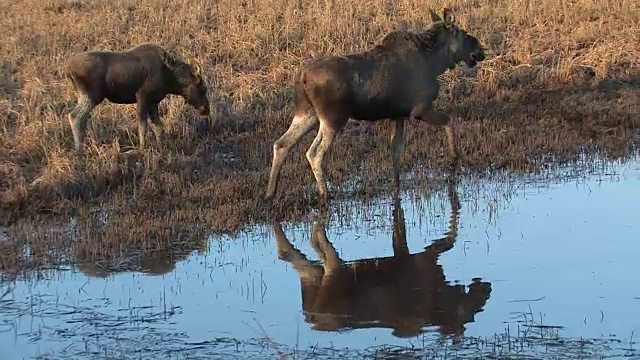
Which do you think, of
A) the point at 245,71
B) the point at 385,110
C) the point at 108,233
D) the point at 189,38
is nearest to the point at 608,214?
the point at 385,110

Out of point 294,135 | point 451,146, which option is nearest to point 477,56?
point 451,146

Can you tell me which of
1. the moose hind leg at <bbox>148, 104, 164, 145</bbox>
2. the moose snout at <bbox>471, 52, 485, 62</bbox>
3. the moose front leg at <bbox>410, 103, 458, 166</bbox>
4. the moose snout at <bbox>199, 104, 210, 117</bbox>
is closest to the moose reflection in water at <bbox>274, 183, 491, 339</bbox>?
the moose front leg at <bbox>410, 103, 458, 166</bbox>

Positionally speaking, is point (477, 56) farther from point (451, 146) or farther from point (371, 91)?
point (371, 91)

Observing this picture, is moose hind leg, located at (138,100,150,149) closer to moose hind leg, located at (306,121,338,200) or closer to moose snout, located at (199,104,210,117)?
moose snout, located at (199,104,210,117)

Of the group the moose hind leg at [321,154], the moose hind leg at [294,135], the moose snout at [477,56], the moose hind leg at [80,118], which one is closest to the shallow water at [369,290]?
the moose hind leg at [321,154]

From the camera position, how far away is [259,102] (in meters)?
16.3

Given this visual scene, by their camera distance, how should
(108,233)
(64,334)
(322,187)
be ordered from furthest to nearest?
(322,187) → (108,233) → (64,334)

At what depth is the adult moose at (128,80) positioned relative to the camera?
537 inches

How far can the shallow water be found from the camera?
7020mm

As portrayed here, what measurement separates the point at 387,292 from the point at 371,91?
3618mm

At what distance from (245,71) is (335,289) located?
1035 cm

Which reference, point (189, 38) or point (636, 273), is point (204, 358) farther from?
point (189, 38)

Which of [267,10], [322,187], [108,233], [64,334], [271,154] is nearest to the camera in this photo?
[64,334]

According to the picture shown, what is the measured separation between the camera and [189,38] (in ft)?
66.4
